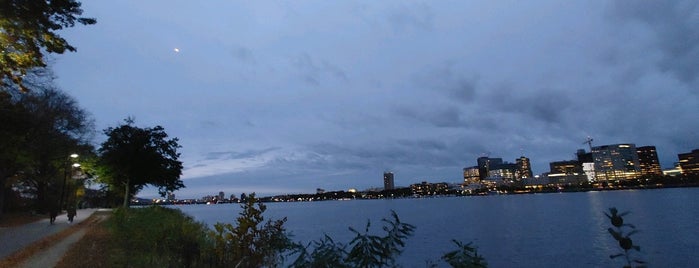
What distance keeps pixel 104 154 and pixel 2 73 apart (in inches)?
1131

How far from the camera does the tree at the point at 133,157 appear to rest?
3653cm

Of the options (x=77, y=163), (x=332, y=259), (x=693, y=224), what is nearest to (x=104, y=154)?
(x=77, y=163)

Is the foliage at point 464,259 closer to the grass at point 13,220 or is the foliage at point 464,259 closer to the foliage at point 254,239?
the foliage at point 254,239

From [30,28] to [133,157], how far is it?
1118 inches

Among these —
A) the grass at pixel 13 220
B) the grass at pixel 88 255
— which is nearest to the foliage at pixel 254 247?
the grass at pixel 88 255

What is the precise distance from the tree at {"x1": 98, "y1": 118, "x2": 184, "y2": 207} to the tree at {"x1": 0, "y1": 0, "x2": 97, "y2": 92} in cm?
2659

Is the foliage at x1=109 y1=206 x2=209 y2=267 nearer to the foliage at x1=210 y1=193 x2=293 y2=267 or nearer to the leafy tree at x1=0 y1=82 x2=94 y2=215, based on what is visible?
the foliage at x1=210 y1=193 x2=293 y2=267

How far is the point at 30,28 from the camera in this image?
10906mm

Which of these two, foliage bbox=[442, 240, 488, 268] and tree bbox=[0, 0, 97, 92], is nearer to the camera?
foliage bbox=[442, 240, 488, 268]

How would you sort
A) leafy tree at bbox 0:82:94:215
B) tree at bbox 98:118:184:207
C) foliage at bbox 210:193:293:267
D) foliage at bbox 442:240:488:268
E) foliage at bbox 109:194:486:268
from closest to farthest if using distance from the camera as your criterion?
foliage at bbox 442:240:488:268 → foliage at bbox 109:194:486:268 → foliage at bbox 210:193:293:267 → leafy tree at bbox 0:82:94:215 → tree at bbox 98:118:184:207

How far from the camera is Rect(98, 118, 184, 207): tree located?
36531 mm

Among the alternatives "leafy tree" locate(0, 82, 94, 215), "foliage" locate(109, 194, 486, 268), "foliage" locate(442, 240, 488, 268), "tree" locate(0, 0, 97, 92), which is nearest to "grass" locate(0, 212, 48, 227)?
"leafy tree" locate(0, 82, 94, 215)

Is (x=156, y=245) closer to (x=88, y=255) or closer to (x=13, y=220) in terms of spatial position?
(x=88, y=255)

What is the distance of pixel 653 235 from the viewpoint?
126ft
